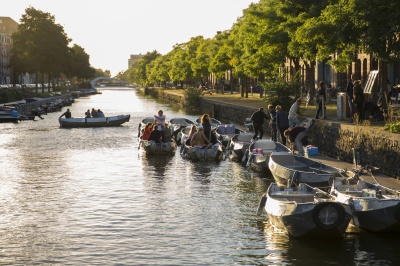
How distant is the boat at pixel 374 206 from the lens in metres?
17.7

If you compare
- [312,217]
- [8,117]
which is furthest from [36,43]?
[312,217]

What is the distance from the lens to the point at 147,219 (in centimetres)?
2123

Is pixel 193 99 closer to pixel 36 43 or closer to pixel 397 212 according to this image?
pixel 36 43

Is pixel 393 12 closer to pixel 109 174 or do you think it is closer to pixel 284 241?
pixel 109 174

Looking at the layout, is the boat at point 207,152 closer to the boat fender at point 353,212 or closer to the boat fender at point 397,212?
the boat fender at point 353,212

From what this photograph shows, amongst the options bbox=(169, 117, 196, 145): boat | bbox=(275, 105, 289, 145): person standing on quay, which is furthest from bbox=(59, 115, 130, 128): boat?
bbox=(275, 105, 289, 145): person standing on quay

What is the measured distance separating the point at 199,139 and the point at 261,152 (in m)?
4.98

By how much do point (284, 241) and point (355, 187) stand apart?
9.20 ft

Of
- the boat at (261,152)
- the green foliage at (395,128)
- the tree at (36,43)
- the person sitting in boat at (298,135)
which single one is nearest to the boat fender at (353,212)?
the green foliage at (395,128)

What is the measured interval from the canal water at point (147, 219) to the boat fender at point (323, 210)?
0.52 m

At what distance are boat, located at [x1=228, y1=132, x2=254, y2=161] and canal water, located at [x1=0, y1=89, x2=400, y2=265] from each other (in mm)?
1119

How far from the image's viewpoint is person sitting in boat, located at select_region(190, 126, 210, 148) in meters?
35.2

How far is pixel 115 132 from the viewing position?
57000mm

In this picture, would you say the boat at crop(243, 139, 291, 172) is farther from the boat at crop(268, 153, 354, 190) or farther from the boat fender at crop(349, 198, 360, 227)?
Answer: the boat fender at crop(349, 198, 360, 227)
